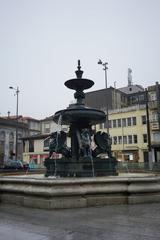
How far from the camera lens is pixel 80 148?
33.4 ft

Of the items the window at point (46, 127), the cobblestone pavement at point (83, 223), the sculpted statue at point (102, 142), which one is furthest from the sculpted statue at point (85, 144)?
the window at point (46, 127)

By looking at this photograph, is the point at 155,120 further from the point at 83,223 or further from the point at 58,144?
the point at 83,223

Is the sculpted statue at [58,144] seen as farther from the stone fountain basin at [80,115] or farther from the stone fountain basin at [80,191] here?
the stone fountain basin at [80,191]

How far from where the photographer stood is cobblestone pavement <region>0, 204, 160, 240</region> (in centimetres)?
436

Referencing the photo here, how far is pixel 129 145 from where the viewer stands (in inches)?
1921

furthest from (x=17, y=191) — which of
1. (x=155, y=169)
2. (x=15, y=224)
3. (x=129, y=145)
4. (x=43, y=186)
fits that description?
(x=129, y=145)

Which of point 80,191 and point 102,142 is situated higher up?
point 102,142

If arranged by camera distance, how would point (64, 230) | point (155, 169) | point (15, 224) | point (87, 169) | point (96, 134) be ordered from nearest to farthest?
point (64, 230)
point (15, 224)
point (87, 169)
point (96, 134)
point (155, 169)

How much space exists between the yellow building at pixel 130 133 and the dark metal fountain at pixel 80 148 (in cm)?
3740

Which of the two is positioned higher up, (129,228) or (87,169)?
(87,169)

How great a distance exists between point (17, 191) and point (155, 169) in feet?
65.6

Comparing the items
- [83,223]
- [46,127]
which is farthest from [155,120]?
[83,223]

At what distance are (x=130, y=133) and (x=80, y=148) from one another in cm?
4029

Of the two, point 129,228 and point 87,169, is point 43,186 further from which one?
point 87,169
